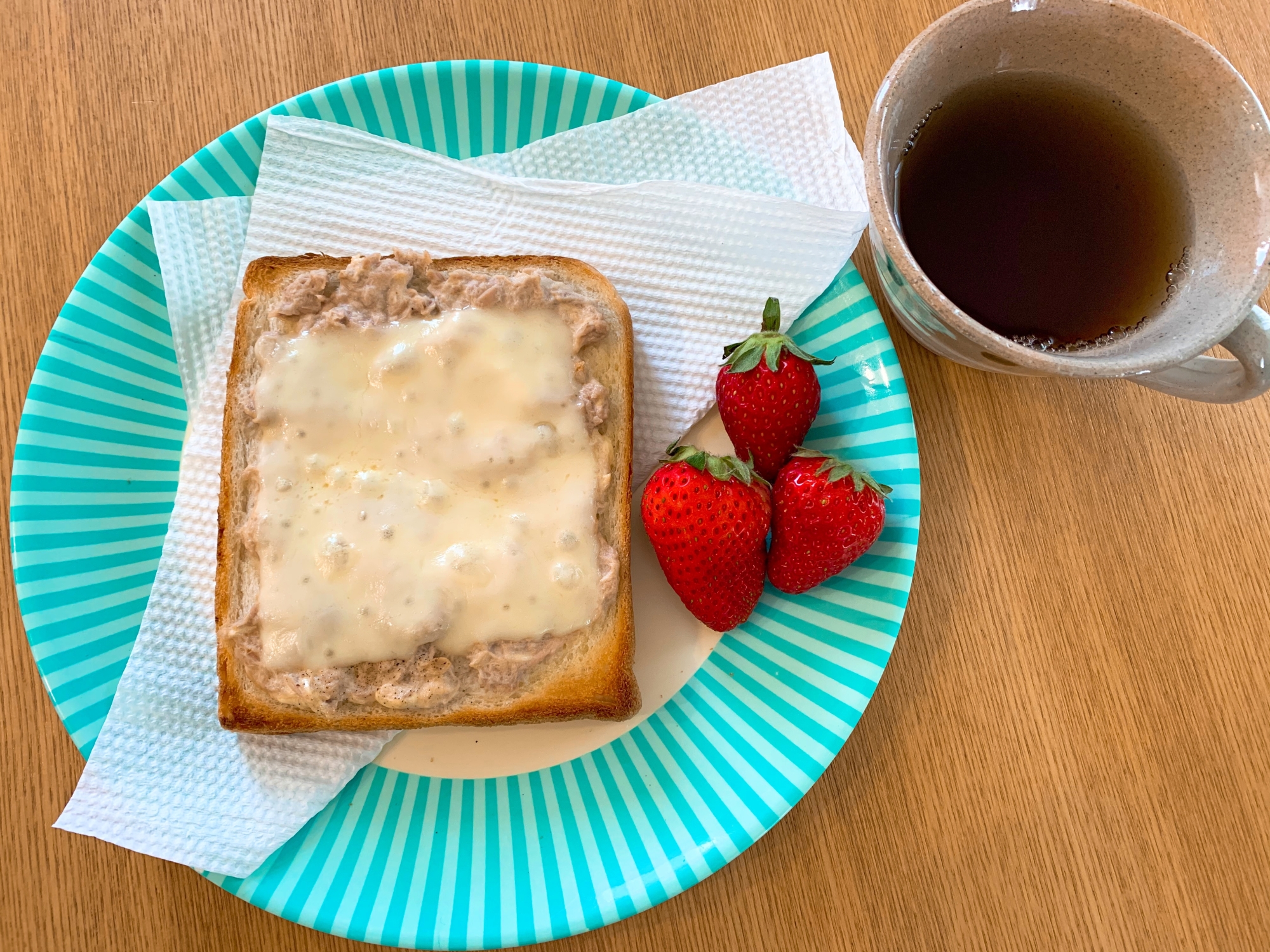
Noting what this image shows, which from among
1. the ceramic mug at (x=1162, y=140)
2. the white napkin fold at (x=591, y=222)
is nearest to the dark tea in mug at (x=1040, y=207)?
the ceramic mug at (x=1162, y=140)

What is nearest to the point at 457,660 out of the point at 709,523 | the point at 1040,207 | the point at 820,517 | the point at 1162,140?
the point at 709,523

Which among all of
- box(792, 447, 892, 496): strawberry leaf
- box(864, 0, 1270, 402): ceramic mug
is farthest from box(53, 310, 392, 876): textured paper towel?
box(864, 0, 1270, 402): ceramic mug

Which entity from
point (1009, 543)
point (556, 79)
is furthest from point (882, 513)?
point (556, 79)

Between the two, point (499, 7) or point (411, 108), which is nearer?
point (411, 108)

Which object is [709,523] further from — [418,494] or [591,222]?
[591,222]

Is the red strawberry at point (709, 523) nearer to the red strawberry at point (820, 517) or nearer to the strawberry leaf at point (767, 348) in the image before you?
the red strawberry at point (820, 517)

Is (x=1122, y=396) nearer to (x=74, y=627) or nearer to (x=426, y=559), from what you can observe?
(x=426, y=559)
